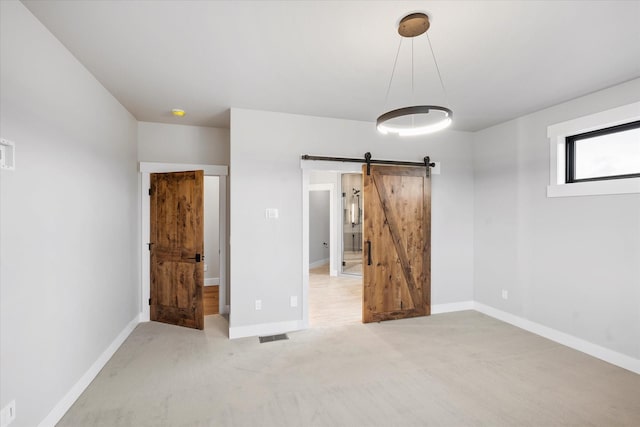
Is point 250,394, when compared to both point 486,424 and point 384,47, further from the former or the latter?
point 384,47

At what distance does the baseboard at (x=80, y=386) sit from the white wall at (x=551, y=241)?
4.67 meters

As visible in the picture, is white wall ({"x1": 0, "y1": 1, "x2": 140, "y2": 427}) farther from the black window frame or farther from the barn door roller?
the black window frame

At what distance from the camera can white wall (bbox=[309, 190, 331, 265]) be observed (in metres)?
7.94

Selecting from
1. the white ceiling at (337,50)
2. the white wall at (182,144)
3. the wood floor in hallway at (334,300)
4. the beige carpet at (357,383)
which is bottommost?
the wood floor in hallway at (334,300)

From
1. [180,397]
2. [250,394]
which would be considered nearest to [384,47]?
[250,394]

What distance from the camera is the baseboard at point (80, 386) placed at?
2000mm

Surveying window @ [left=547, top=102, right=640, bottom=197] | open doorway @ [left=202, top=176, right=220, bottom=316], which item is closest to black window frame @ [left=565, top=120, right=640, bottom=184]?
window @ [left=547, top=102, right=640, bottom=197]

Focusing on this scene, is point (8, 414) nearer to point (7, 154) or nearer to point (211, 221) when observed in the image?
point (7, 154)

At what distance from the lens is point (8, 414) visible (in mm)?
1598

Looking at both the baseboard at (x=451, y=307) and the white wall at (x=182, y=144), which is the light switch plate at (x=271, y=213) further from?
the baseboard at (x=451, y=307)

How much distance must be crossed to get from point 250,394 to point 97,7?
9.32 feet

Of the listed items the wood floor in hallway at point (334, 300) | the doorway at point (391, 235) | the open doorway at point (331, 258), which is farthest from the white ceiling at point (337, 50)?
the wood floor in hallway at point (334, 300)

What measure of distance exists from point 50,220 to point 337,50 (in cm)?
234

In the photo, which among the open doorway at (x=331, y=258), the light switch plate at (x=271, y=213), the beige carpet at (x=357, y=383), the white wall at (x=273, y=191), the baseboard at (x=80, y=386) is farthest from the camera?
the open doorway at (x=331, y=258)
